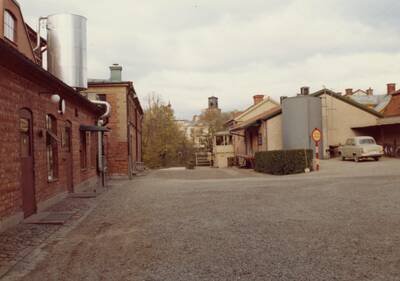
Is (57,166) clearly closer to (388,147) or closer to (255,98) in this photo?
(388,147)

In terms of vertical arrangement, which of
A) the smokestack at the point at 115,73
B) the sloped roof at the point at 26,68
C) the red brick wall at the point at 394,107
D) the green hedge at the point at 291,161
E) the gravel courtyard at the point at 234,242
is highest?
the smokestack at the point at 115,73

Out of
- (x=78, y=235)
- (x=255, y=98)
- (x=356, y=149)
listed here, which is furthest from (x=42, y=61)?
(x=255, y=98)

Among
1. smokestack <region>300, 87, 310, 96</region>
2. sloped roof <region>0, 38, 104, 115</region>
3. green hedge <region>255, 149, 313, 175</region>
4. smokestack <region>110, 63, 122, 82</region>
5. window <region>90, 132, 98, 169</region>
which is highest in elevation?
smokestack <region>110, 63, 122, 82</region>

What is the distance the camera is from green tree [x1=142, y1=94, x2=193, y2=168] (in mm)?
51688

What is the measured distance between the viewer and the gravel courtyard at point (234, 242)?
4.88 metres

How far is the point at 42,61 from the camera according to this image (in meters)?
18.6

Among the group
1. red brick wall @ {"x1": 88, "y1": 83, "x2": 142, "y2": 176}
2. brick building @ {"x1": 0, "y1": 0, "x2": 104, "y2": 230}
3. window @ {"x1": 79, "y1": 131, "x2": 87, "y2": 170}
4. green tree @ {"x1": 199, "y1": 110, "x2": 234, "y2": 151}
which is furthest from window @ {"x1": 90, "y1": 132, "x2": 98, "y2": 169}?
green tree @ {"x1": 199, "y1": 110, "x2": 234, "y2": 151}

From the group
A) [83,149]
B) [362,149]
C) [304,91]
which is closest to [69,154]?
[83,149]

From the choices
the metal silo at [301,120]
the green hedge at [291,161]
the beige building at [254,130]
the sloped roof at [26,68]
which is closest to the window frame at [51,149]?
the sloped roof at [26,68]

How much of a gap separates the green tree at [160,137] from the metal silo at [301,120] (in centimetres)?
2637

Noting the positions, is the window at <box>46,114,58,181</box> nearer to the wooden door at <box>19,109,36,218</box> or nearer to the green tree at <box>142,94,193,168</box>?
the wooden door at <box>19,109,36,218</box>

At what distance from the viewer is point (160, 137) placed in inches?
2051

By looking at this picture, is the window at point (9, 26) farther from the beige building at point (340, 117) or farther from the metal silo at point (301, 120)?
the beige building at point (340, 117)

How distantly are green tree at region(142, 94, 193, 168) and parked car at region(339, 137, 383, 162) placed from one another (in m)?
30.1
